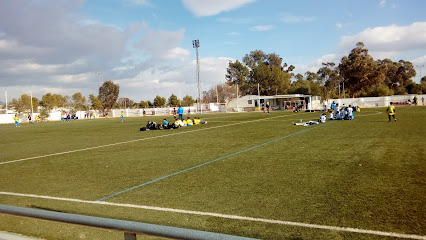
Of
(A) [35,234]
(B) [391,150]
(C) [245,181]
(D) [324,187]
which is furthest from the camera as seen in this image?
(B) [391,150]

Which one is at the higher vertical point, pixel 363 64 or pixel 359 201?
pixel 363 64

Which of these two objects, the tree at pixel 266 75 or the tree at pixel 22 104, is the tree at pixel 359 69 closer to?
the tree at pixel 266 75

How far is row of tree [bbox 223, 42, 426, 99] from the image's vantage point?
74.9m

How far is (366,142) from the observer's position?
11555 mm

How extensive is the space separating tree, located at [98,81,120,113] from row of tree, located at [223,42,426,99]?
39.0 meters

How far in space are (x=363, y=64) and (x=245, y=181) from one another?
3056 inches

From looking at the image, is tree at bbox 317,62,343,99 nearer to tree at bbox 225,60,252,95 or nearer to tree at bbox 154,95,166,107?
tree at bbox 225,60,252,95

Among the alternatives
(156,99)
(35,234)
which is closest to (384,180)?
(35,234)

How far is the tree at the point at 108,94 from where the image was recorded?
10062cm

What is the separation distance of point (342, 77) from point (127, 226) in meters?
96.4

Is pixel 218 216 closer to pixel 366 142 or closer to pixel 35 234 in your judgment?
pixel 35 234

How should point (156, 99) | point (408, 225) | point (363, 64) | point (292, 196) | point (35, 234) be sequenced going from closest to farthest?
point (408, 225)
point (35, 234)
point (292, 196)
point (363, 64)
point (156, 99)

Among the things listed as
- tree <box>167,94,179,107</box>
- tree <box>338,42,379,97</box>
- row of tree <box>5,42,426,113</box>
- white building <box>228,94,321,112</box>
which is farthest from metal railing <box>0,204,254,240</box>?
tree <box>167,94,179,107</box>

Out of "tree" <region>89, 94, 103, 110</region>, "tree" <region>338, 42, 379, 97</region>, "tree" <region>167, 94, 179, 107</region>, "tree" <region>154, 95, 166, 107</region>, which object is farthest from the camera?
"tree" <region>154, 95, 166, 107</region>
